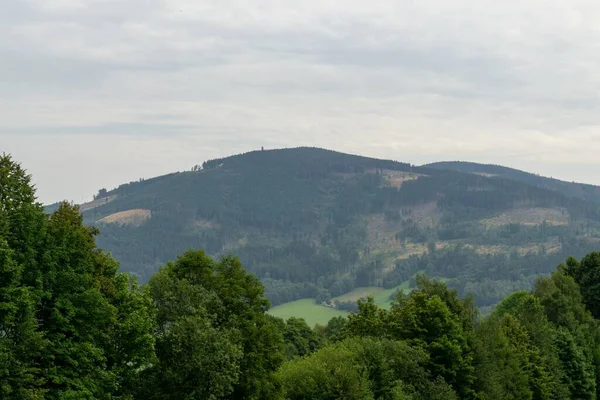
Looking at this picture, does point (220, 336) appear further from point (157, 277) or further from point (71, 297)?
point (71, 297)

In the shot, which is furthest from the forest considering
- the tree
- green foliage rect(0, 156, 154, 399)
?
the tree

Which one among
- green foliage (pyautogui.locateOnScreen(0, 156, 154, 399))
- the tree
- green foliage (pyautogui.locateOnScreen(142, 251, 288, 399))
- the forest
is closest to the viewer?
green foliage (pyautogui.locateOnScreen(0, 156, 154, 399))

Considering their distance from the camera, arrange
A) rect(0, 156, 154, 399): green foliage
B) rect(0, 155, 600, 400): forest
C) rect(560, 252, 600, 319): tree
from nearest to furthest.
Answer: rect(0, 156, 154, 399): green foliage < rect(0, 155, 600, 400): forest < rect(560, 252, 600, 319): tree

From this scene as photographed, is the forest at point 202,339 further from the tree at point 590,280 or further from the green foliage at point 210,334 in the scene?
the tree at point 590,280

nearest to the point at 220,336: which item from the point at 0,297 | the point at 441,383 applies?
the point at 0,297

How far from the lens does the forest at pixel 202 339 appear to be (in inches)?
1799

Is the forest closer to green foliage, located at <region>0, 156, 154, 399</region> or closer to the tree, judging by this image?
green foliage, located at <region>0, 156, 154, 399</region>

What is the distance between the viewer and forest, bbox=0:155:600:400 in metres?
45.7

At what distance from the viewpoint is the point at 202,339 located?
177 feet

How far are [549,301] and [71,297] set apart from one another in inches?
3483

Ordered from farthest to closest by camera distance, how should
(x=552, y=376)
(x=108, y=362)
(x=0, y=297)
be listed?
(x=552, y=376) → (x=108, y=362) → (x=0, y=297)

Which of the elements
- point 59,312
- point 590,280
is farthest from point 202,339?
point 590,280

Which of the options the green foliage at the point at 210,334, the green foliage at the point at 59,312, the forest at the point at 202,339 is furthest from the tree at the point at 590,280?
the green foliage at the point at 59,312

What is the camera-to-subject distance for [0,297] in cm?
4244
